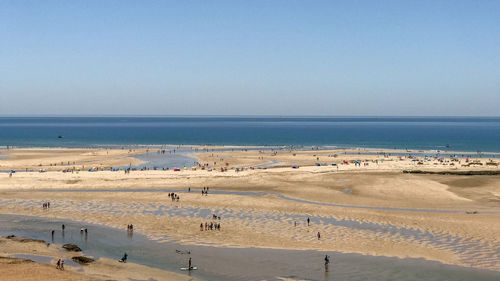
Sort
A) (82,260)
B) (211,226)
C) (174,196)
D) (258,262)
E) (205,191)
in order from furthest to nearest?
(205,191) → (174,196) → (211,226) → (258,262) → (82,260)

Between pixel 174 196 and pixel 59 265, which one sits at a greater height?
pixel 174 196

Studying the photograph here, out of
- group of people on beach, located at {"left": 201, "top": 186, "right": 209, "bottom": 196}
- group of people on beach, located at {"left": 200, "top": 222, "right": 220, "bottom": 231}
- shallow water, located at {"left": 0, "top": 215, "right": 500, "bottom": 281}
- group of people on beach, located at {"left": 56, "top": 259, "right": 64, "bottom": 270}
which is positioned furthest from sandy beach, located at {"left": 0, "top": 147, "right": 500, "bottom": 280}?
group of people on beach, located at {"left": 56, "top": 259, "right": 64, "bottom": 270}

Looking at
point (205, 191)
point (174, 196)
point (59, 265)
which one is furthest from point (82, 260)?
point (205, 191)

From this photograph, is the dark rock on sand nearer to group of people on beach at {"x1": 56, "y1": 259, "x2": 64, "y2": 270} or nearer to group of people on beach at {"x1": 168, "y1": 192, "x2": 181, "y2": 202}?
group of people on beach at {"x1": 56, "y1": 259, "x2": 64, "y2": 270}

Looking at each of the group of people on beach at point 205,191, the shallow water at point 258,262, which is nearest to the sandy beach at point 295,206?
the group of people on beach at point 205,191

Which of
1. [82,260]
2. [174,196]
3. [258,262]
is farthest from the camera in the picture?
[174,196]

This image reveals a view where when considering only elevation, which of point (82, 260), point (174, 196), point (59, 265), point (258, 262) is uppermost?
point (174, 196)

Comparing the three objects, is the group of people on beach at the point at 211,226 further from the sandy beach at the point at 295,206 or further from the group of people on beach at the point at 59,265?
the group of people on beach at the point at 59,265

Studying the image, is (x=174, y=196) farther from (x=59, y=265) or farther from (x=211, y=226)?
(x=59, y=265)

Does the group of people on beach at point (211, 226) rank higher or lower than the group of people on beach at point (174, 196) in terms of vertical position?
lower
